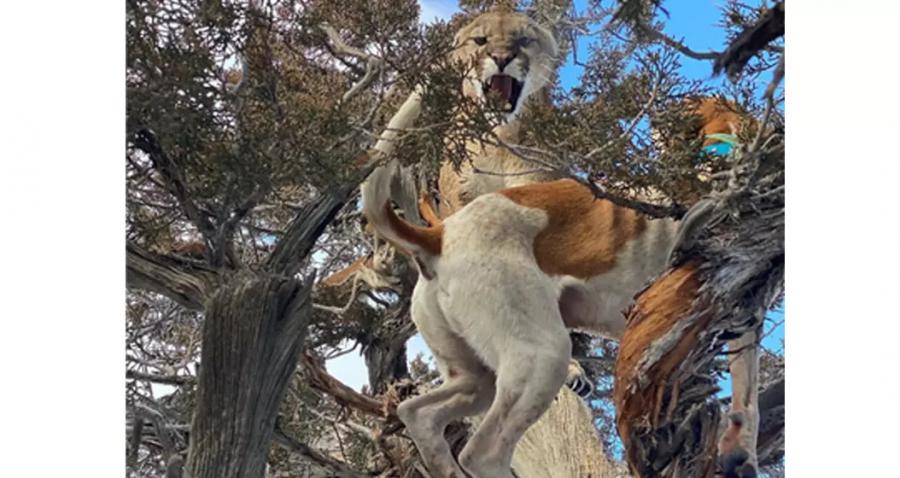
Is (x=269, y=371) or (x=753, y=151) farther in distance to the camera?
(x=269, y=371)

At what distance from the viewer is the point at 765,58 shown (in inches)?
102

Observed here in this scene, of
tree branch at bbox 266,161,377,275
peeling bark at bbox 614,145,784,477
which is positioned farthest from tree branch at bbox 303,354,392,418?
peeling bark at bbox 614,145,784,477

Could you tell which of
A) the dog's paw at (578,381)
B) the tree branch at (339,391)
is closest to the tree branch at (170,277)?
the tree branch at (339,391)

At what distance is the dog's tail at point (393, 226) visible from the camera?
2703mm

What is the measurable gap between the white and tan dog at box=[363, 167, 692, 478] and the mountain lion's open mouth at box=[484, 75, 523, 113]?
0.18m

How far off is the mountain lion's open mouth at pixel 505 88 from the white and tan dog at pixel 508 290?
0.18m

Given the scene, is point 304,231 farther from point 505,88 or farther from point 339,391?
point 505,88

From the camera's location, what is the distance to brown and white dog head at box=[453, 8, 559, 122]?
8.75 feet

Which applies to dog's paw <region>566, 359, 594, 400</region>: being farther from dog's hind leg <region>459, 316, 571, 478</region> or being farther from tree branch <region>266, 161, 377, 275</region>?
tree branch <region>266, 161, 377, 275</region>

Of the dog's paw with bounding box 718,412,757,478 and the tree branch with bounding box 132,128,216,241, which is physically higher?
the tree branch with bounding box 132,128,216,241

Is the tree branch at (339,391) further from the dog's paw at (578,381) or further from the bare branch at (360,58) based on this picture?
the bare branch at (360,58)
